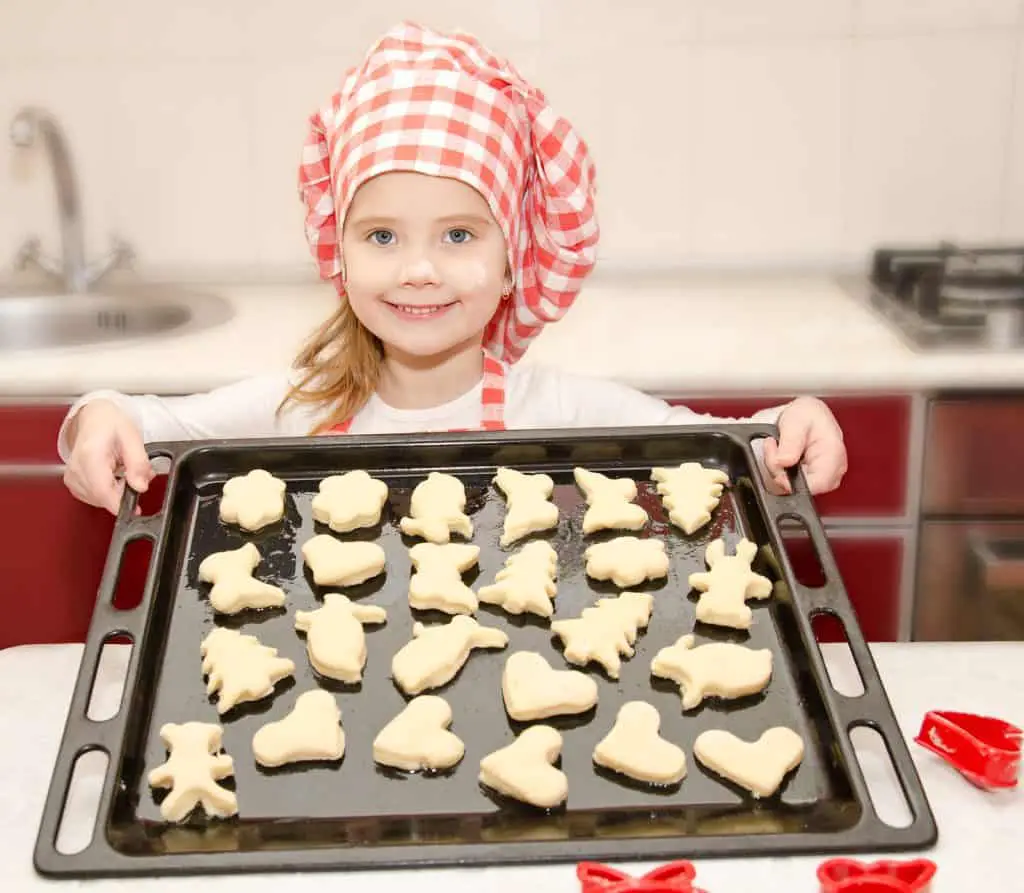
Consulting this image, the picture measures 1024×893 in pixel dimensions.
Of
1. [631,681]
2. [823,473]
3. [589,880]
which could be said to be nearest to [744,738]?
[631,681]

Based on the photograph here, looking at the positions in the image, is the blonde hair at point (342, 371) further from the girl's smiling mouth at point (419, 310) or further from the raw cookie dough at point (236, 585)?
the raw cookie dough at point (236, 585)

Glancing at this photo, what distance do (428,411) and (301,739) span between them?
0.69 m

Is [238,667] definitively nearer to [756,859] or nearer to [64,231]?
[756,859]

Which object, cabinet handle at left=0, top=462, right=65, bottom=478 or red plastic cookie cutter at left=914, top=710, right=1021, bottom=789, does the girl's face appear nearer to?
red plastic cookie cutter at left=914, top=710, right=1021, bottom=789

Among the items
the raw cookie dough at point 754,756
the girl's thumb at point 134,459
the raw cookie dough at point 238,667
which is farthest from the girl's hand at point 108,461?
the raw cookie dough at point 754,756

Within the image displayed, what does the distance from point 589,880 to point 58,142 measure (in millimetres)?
1906

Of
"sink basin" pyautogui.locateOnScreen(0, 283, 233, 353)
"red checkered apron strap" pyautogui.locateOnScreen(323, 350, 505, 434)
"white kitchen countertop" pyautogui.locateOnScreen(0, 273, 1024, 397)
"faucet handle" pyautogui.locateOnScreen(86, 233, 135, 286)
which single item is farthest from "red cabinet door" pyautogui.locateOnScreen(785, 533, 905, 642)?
"faucet handle" pyautogui.locateOnScreen(86, 233, 135, 286)

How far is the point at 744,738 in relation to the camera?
777 millimetres

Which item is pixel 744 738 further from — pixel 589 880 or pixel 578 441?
pixel 578 441

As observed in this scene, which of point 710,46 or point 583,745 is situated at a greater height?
point 710,46

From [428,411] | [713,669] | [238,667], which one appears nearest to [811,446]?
[713,669]

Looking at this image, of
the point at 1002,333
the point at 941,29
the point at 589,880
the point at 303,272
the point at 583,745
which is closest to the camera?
the point at 589,880

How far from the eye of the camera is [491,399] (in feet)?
4.61

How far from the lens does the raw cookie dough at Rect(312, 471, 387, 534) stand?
1.01 metres
